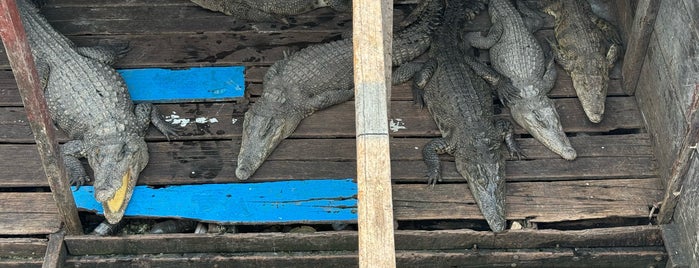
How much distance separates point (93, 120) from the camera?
5438 millimetres

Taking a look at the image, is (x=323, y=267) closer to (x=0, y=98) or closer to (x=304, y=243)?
(x=304, y=243)

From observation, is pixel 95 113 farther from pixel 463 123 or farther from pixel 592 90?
pixel 592 90

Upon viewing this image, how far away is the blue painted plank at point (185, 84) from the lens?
564cm

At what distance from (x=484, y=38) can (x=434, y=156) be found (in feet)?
3.80

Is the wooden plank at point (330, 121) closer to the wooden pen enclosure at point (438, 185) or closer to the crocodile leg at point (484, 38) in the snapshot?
the wooden pen enclosure at point (438, 185)

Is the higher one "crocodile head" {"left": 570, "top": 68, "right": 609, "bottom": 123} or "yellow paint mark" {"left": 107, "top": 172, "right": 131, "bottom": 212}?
"yellow paint mark" {"left": 107, "top": 172, "right": 131, "bottom": 212}

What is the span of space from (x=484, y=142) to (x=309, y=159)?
1.08m

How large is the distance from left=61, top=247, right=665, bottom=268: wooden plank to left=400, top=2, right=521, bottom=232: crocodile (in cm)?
23

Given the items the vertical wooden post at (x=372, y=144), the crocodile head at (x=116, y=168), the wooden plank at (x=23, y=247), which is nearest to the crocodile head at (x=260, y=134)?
the crocodile head at (x=116, y=168)

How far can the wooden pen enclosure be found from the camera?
494 cm

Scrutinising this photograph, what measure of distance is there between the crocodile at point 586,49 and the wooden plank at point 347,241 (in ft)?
2.81

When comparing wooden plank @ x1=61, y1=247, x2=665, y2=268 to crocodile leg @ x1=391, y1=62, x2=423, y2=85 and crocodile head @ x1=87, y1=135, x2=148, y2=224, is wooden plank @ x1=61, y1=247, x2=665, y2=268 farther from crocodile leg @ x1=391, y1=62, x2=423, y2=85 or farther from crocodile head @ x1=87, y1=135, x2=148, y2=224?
crocodile leg @ x1=391, y1=62, x2=423, y2=85

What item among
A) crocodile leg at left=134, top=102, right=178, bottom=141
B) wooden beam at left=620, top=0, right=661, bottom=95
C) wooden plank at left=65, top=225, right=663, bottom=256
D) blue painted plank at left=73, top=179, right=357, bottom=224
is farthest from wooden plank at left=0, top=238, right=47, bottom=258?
wooden beam at left=620, top=0, right=661, bottom=95

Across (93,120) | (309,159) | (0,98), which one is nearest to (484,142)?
(309,159)
